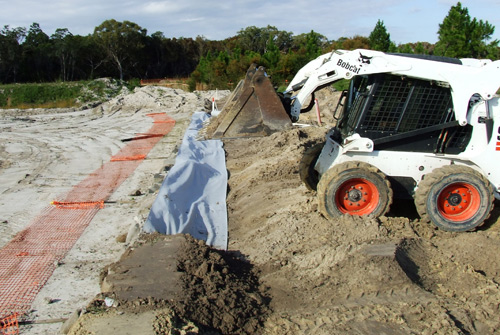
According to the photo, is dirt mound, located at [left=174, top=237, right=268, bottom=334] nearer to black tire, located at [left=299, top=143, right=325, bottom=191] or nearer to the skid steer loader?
the skid steer loader

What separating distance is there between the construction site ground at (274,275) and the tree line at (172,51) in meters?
24.8

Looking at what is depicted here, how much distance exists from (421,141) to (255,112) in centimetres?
401

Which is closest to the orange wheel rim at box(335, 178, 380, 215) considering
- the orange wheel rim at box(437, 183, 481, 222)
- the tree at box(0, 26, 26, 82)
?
the orange wheel rim at box(437, 183, 481, 222)

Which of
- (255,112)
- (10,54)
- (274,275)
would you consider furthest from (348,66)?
(10,54)

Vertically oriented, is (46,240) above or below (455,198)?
below

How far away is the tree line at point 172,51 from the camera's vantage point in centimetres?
2888

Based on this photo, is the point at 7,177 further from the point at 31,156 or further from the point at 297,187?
the point at 297,187

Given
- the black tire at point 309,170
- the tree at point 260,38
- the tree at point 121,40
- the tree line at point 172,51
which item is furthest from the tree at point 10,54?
the black tire at point 309,170

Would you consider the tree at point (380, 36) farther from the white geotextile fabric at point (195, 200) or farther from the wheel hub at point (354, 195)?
the wheel hub at point (354, 195)

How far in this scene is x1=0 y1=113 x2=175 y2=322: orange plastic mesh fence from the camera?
15.9ft

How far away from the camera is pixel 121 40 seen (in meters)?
41.3

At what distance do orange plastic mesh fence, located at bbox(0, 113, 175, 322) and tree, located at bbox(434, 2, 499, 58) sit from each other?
80.9ft

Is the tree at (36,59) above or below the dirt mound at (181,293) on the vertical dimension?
above

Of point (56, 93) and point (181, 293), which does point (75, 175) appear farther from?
point (56, 93)
